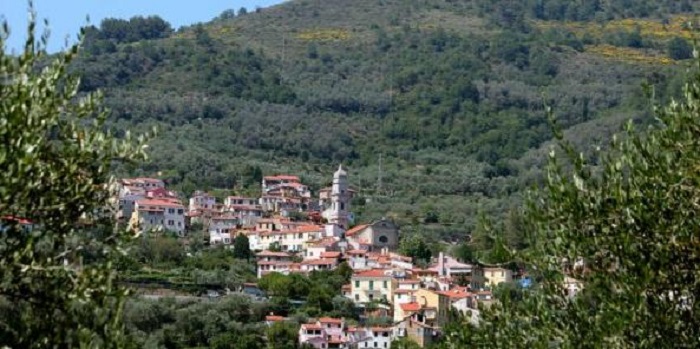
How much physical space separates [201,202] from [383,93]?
65283 mm

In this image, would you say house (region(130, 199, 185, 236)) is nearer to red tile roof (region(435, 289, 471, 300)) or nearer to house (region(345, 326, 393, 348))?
red tile roof (region(435, 289, 471, 300))

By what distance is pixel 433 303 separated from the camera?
67.0 m

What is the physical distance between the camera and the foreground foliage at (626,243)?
12.3 m

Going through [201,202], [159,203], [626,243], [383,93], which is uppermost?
[626,243]

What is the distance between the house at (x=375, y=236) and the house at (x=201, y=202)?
36.0 ft

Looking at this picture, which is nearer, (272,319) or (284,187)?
(272,319)

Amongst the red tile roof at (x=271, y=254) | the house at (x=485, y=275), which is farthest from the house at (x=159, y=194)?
the house at (x=485, y=275)

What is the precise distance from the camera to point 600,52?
6742 inches

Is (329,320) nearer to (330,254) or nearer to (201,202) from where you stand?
(330,254)

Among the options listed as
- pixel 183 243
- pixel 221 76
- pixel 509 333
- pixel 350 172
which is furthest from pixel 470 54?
pixel 509 333

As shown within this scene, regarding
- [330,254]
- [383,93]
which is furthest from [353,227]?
[383,93]

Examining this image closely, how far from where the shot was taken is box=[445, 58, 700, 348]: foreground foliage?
40.4ft

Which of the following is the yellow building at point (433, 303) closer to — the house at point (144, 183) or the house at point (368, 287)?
the house at point (368, 287)

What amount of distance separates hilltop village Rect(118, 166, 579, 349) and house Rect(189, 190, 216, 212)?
90 mm
